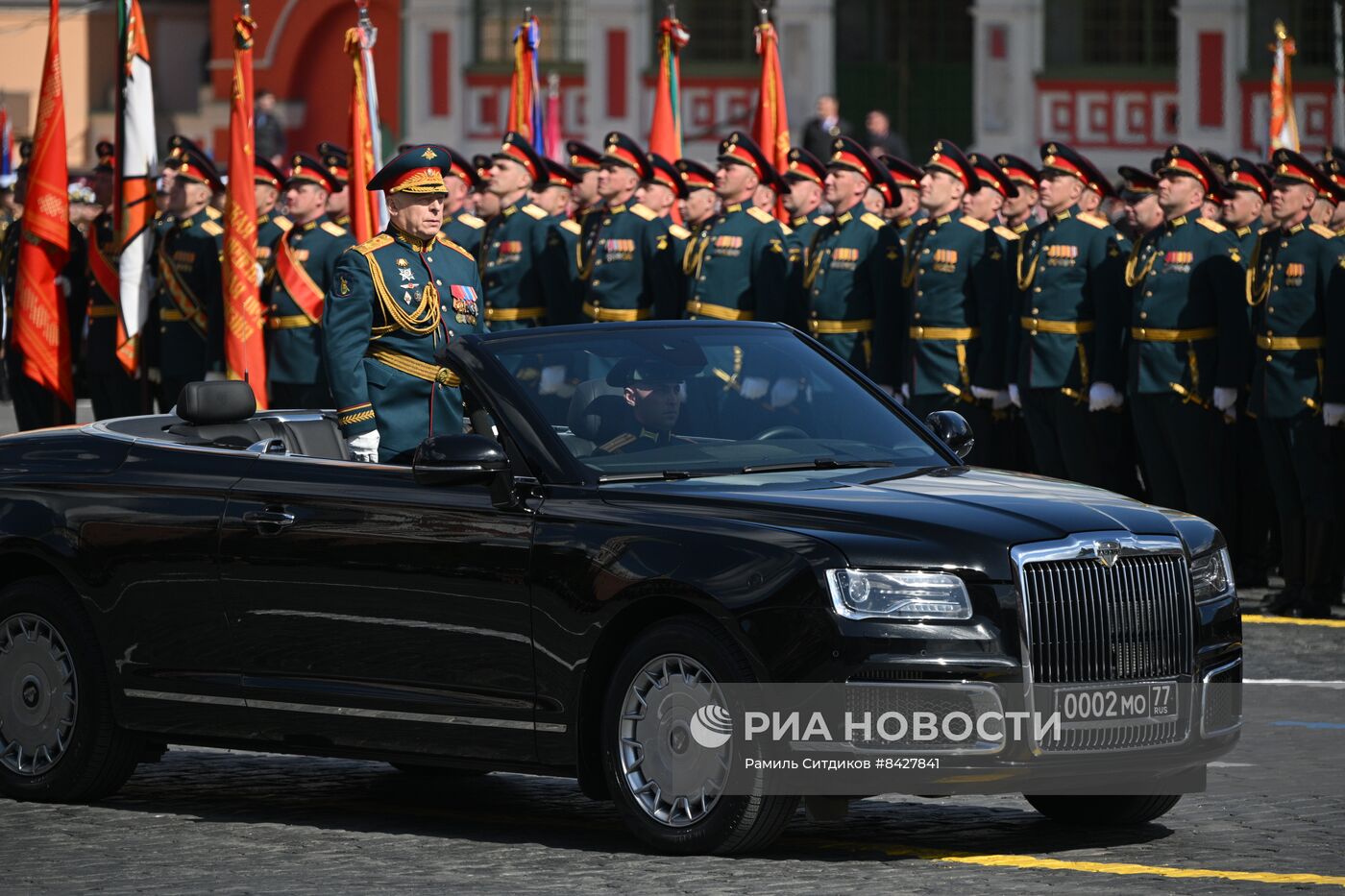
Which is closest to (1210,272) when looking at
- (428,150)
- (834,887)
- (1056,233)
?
(1056,233)

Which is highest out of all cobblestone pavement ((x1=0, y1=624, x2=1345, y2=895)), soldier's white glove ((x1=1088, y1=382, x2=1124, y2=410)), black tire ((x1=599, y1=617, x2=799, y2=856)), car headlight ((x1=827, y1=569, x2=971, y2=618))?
car headlight ((x1=827, y1=569, x2=971, y2=618))

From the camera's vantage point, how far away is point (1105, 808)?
30.6ft

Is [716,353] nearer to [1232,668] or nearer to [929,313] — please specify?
[1232,668]

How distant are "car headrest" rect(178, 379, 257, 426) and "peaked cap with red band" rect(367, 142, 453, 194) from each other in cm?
132

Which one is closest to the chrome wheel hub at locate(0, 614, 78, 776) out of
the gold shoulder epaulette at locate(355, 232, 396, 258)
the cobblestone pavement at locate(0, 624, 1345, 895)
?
the cobblestone pavement at locate(0, 624, 1345, 895)

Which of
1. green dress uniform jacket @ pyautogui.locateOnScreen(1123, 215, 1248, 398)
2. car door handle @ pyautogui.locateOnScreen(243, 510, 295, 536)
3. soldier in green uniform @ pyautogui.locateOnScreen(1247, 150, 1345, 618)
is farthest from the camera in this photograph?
green dress uniform jacket @ pyautogui.locateOnScreen(1123, 215, 1248, 398)

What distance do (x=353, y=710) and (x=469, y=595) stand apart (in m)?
0.63

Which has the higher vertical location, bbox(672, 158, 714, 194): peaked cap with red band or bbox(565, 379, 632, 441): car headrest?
bbox(672, 158, 714, 194): peaked cap with red band

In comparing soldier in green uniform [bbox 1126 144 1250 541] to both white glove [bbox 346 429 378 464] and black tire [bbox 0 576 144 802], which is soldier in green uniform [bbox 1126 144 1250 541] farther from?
black tire [bbox 0 576 144 802]

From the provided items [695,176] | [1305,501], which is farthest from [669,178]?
[1305,501]

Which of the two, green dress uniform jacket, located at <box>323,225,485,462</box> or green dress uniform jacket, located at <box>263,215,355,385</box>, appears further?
green dress uniform jacket, located at <box>263,215,355,385</box>

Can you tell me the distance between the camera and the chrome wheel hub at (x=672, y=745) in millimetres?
8555

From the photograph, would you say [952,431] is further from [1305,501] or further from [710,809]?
[1305,501]

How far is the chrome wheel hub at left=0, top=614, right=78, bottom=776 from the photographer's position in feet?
33.1
